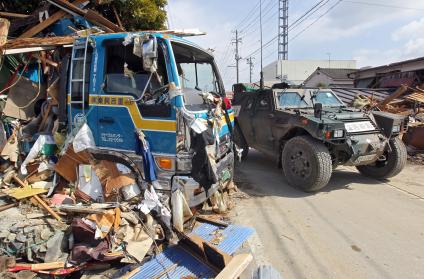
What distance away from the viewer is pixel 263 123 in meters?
7.06

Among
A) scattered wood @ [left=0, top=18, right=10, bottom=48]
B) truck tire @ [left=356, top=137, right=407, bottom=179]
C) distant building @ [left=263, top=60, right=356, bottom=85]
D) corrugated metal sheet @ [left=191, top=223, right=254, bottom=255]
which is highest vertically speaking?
distant building @ [left=263, top=60, right=356, bottom=85]

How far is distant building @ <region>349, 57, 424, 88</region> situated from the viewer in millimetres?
14547

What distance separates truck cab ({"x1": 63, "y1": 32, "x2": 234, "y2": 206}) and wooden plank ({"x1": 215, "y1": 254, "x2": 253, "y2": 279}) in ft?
2.98

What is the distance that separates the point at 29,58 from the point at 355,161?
18.1 feet

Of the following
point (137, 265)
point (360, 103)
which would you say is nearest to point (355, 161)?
point (360, 103)

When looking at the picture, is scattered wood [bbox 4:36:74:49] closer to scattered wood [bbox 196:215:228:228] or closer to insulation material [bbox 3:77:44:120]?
insulation material [bbox 3:77:44:120]

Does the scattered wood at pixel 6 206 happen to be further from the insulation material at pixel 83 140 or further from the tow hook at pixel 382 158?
the tow hook at pixel 382 158

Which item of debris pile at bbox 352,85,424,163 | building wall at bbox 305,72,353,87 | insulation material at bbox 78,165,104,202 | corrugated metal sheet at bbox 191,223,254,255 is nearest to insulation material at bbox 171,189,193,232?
corrugated metal sheet at bbox 191,223,254,255

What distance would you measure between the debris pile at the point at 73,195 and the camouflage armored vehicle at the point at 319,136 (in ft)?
5.44

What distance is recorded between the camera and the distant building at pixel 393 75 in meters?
14.5

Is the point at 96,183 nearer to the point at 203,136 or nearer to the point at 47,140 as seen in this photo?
the point at 47,140

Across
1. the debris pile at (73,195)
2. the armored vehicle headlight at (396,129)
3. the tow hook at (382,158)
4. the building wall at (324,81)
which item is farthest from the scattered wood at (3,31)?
the building wall at (324,81)

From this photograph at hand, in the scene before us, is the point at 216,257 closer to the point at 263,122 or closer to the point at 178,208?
the point at 178,208

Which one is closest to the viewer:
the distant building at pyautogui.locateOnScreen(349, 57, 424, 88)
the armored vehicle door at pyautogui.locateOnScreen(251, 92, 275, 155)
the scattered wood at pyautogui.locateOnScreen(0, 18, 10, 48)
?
the scattered wood at pyautogui.locateOnScreen(0, 18, 10, 48)
